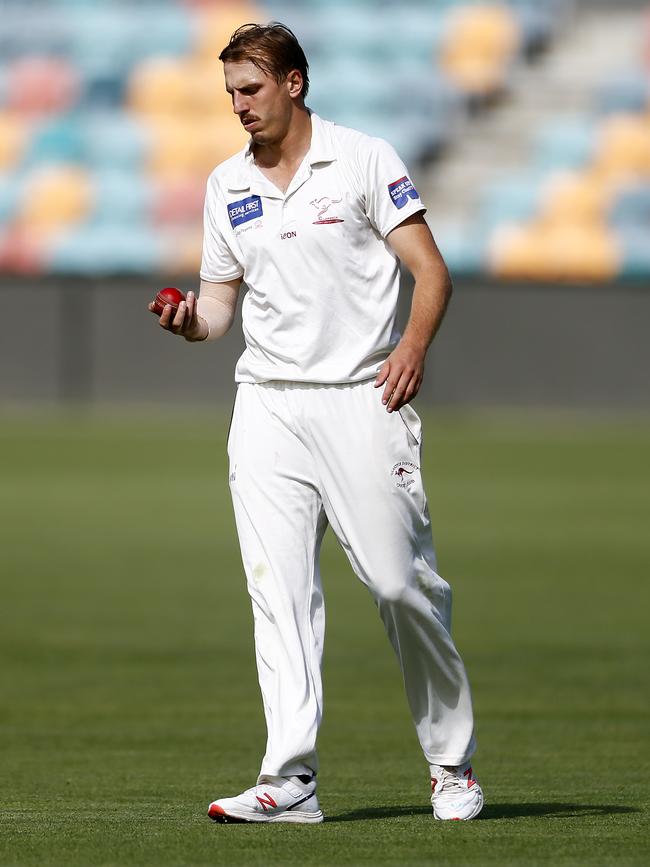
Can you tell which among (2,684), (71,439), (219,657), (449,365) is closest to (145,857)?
(2,684)

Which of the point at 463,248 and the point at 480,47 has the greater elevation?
the point at 480,47

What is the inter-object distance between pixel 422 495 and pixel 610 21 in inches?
1043

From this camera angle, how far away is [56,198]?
28.1 m

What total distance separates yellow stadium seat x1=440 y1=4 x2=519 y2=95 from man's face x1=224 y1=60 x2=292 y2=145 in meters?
24.3

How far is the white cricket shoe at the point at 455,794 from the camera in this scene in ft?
16.3

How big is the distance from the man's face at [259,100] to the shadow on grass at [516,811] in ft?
6.18

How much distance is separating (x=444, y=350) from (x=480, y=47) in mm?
7512

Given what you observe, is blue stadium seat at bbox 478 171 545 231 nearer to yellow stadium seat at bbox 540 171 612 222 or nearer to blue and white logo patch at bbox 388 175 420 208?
yellow stadium seat at bbox 540 171 612 222

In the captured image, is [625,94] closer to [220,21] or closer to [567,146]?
[567,146]

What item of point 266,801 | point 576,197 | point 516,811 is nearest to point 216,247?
point 266,801

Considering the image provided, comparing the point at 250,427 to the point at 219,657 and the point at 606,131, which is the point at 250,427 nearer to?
the point at 219,657

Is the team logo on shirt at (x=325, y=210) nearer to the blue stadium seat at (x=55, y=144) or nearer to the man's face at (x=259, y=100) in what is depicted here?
the man's face at (x=259, y=100)

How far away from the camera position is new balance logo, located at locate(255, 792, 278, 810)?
15.9 feet

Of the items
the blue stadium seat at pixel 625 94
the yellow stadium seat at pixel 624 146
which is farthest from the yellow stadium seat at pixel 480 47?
the yellow stadium seat at pixel 624 146
